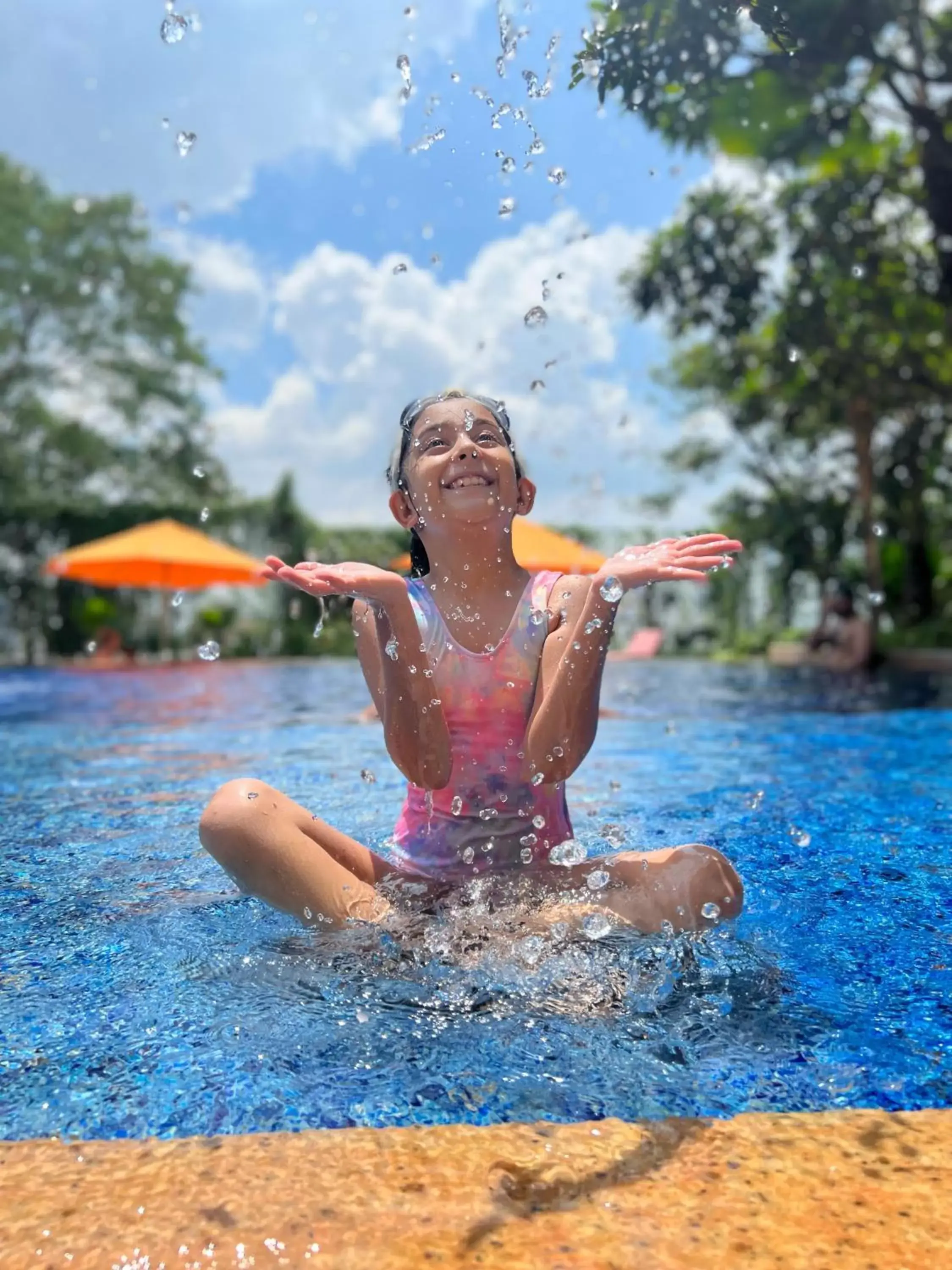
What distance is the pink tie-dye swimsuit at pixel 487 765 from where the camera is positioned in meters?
2.52

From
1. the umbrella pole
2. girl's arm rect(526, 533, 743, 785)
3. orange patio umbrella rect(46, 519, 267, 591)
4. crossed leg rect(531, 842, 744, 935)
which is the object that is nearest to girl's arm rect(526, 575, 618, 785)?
girl's arm rect(526, 533, 743, 785)

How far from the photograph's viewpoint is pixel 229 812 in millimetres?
2268

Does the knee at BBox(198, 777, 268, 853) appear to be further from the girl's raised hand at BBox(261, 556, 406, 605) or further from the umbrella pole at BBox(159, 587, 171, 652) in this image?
the umbrella pole at BBox(159, 587, 171, 652)

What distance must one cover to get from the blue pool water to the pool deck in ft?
0.22

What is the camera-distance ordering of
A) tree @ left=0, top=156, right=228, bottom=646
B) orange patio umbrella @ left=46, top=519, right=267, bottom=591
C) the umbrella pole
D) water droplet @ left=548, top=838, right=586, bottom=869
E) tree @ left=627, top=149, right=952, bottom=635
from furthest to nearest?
tree @ left=0, top=156, right=228, bottom=646, the umbrella pole, orange patio umbrella @ left=46, top=519, right=267, bottom=591, tree @ left=627, top=149, right=952, bottom=635, water droplet @ left=548, top=838, right=586, bottom=869

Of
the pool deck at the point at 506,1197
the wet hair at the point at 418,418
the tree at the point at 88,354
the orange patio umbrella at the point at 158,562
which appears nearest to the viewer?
the pool deck at the point at 506,1197

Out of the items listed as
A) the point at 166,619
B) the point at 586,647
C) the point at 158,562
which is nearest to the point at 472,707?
the point at 586,647

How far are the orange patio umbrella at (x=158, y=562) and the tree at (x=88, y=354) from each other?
7115mm

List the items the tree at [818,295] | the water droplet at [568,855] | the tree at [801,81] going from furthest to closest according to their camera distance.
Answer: the tree at [818,295] < the tree at [801,81] < the water droplet at [568,855]

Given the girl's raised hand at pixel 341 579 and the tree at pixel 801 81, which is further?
the tree at pixel 801 81

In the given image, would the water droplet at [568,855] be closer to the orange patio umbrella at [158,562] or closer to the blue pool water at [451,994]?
the blue pool water at [451,994]

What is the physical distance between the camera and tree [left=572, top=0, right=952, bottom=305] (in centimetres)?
505

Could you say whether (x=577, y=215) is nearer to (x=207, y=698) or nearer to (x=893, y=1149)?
(x=893, y=1149)

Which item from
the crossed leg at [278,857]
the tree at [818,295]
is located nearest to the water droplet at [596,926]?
the crossed leg at [278,857]
